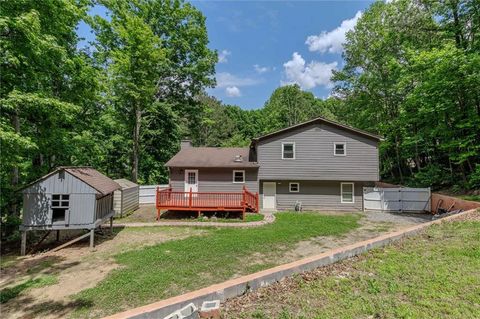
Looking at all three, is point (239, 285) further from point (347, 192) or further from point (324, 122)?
point (347, 192)

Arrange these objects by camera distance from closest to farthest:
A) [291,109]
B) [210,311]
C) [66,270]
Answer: [210,311] < [66,270] < [291,109]

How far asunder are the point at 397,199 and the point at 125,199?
52.3ft

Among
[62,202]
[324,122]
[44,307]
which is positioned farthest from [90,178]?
[324,122]

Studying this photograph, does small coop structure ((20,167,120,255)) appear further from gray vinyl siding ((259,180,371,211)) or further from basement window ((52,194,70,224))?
gray vinyl siding ((259,180,371,211))

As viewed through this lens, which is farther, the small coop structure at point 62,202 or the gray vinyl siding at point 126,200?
the gray vinyl siding at point 126,200

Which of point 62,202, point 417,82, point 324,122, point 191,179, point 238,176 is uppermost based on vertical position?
point 417,82

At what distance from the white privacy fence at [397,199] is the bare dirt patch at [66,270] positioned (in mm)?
10602

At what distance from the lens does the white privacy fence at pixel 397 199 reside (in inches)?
561

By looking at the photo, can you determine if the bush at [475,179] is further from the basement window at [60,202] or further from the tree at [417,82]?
the basement window at [60,202]

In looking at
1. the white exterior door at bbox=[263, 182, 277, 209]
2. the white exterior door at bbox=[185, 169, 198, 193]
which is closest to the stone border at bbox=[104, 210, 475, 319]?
the white exterior door at bbox=[263, 182, 277, 209]

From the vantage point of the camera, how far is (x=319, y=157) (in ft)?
49.3

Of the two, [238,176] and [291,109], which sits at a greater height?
[291,109]

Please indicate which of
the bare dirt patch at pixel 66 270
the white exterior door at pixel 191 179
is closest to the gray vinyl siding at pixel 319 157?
the white exterior door at pixel 191 179

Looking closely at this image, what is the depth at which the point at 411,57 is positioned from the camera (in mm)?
17062
